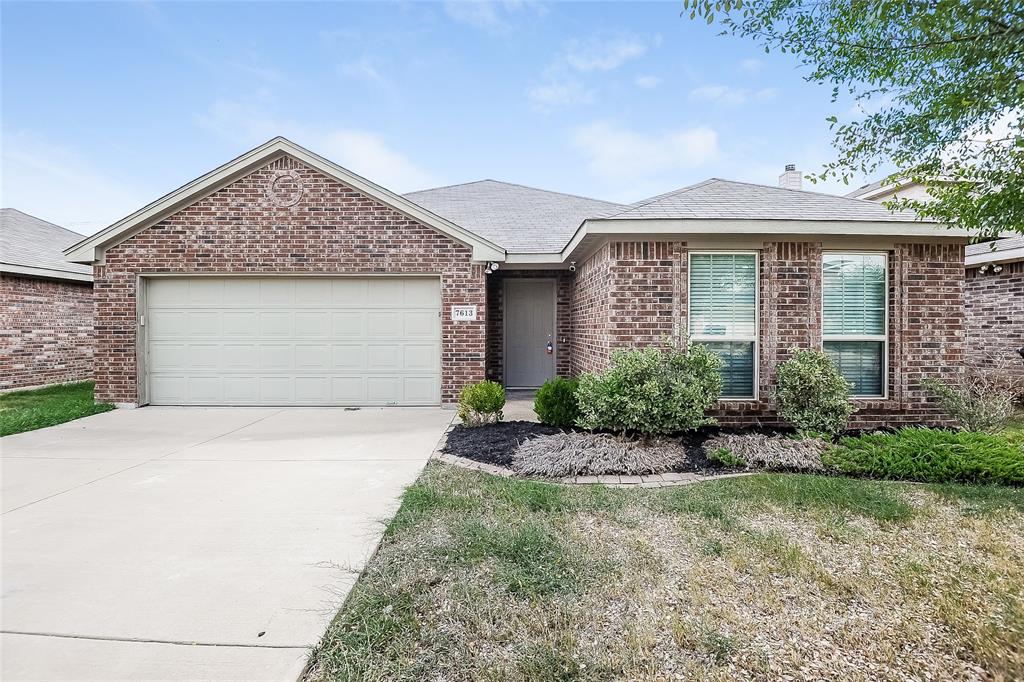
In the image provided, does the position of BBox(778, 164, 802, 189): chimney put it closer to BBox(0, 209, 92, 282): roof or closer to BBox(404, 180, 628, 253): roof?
BBox(404, 180, 628, 253): roof

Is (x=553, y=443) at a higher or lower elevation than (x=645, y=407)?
lower

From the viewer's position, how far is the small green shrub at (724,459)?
16.3 ft

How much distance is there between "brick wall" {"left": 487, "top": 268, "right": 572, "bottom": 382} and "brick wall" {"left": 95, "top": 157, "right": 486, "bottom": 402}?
1.93m

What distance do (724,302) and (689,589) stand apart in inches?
177

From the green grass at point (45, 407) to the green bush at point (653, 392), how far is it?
806cm

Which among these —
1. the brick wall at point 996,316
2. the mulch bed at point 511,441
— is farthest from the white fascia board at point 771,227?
the brick wall at point 996,316

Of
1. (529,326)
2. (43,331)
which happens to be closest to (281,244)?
(529,326)

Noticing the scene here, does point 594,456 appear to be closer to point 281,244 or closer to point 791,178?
point 281,244

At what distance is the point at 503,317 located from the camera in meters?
10.6

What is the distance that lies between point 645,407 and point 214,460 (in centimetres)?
486

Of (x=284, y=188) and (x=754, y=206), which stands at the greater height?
(x=284, y=188)

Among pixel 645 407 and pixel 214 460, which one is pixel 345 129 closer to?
pixel 214 460

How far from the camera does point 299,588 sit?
9.02 feet

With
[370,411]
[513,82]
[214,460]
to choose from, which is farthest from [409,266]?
[513,82]
